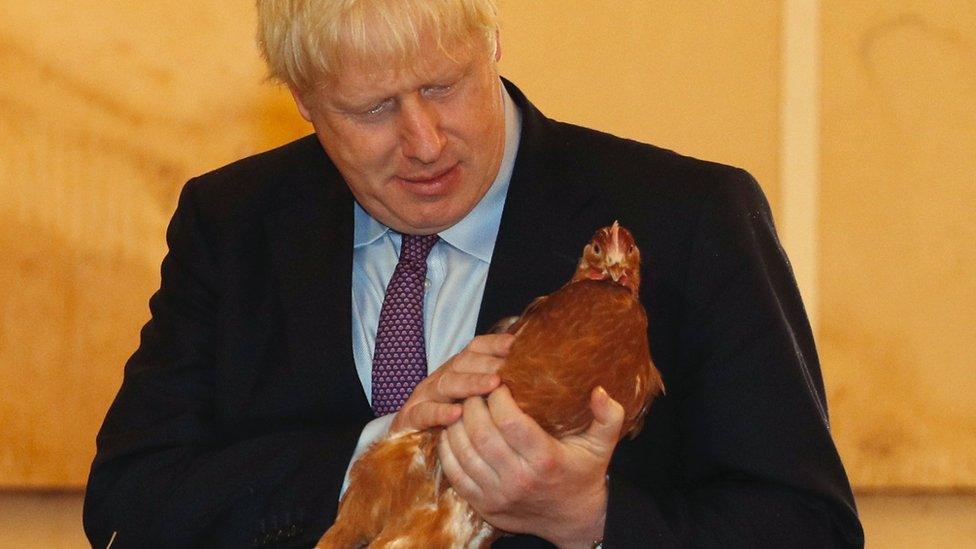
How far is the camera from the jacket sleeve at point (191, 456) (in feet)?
4.25

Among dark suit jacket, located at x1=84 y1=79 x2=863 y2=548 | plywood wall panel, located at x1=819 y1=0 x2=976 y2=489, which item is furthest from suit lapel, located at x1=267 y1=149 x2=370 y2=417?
plywood wall panel, located at x1=819 y1=0 x2=976 y2=489

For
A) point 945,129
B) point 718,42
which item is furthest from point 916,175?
point 718,42

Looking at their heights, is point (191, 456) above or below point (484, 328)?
below

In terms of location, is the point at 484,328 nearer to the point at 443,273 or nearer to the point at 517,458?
the point at 443,273

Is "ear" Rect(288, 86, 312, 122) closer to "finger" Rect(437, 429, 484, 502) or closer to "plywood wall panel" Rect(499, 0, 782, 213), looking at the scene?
"finger" Rect(437, 429, 484, 502)

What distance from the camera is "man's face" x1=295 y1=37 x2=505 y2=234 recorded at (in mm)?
1265

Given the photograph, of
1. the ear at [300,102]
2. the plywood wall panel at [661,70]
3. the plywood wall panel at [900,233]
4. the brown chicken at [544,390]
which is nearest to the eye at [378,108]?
the ear at [300,102]

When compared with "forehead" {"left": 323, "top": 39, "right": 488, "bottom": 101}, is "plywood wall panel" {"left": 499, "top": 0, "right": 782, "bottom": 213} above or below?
above

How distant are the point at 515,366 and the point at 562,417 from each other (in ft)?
0.19

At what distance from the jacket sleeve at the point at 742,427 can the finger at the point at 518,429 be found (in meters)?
0.14

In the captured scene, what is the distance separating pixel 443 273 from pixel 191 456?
0.36 meters

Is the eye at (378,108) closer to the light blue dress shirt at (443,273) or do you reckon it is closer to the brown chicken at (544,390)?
the light blue dress shirt at (443,273)

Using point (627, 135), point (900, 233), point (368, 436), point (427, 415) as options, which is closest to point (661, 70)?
point (627, 135)

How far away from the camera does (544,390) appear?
3.37 ft
